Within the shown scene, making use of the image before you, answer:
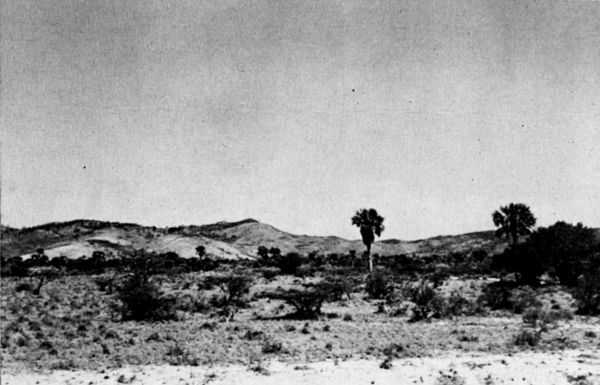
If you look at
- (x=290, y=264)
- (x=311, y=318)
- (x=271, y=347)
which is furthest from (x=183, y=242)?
(x=271, y=347)

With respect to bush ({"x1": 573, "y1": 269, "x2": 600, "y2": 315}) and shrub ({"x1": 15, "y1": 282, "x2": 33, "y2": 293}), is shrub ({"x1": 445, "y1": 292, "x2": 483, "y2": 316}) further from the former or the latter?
shrub ({"x1": 15, "y1": 282, "x2": 33, "y2": 293})

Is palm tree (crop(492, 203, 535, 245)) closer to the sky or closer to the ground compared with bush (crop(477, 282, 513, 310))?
closer to the sky

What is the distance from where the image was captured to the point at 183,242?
135500 millimetres

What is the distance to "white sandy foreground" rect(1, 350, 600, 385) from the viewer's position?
13.9 meters

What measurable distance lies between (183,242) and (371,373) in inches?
4945

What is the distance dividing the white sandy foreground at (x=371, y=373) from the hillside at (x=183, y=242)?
10825 cm

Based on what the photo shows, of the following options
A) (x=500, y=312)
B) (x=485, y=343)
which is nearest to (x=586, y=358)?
(x=485, y=343)

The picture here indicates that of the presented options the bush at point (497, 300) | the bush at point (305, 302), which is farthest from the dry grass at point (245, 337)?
the bush at point (497, 300)

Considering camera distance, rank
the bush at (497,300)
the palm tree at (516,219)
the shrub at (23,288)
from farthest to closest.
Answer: the palm tree at (516,219)
the shrub at (23,288)
the bush at (497,300)

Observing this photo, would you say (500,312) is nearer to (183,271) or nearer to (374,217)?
(374,217)

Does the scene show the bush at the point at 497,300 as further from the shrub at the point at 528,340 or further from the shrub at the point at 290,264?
the shrub at the point at 290,264

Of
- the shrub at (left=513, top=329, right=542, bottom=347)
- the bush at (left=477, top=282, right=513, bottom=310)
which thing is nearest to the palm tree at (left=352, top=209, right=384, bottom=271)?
the bush at (left=477, top=282, right=513, bottom=310)

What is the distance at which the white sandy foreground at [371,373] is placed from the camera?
13.9 meters

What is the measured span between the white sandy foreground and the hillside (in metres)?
108
